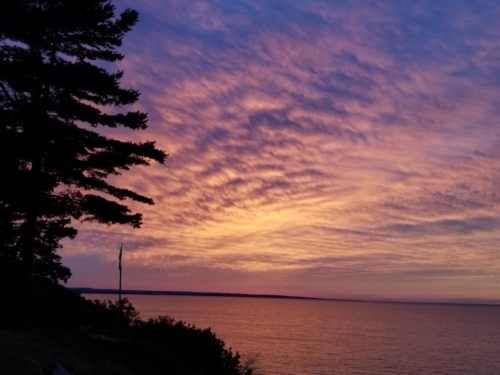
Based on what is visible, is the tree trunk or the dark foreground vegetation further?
the tree trunk

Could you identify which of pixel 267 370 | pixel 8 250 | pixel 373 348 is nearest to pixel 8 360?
pixel 8 250

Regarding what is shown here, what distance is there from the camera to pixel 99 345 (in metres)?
17.8

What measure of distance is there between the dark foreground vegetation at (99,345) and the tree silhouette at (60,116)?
2553 mm

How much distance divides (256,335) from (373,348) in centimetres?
2156

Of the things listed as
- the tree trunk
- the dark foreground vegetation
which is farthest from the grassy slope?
the tree trunk

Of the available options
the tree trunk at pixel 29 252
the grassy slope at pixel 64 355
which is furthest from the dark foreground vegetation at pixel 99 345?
the tree trunk at pixel 29 252

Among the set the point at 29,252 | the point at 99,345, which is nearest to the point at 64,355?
the point at 99,345

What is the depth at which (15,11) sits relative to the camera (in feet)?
63.7

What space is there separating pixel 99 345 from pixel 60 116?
28.1ft

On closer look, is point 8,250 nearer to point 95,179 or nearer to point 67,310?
point 67,310

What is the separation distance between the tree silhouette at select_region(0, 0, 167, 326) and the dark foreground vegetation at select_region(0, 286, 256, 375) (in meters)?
2.55

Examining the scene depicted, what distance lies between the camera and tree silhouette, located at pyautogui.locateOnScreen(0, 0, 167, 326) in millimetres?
19344

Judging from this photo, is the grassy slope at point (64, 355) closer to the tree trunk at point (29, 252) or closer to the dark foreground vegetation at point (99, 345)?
the dark foreground vegetation at point (99, 345)

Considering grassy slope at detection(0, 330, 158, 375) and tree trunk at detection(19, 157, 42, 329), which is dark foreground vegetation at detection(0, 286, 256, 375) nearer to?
grassy slope at detection(0, 330, 158, 375)
